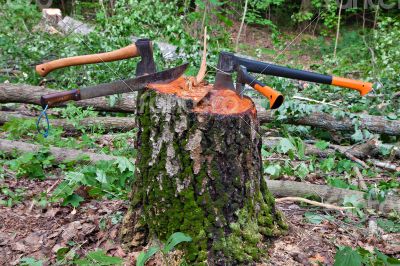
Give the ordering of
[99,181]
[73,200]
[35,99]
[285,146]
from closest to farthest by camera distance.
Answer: [73,200] < [99,181] < [285,146] < [35,99]

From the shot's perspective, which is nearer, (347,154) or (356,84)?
(356,84)

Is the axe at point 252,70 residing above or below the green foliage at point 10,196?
above

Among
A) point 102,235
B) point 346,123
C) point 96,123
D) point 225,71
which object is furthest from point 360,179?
point 96,123

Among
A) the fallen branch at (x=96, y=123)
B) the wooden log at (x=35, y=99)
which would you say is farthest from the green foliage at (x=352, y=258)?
the wooden log at (x=35, y=99)

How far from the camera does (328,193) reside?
3.52m

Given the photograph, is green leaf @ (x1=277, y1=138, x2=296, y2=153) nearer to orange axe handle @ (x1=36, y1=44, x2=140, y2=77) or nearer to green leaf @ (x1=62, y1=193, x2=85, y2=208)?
green leaf @ (x1=62, y1=193, x2=85, y2=208)

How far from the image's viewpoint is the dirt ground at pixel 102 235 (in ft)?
8.95

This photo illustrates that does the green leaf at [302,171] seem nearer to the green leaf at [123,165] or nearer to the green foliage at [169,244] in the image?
the green leaf at [123,165]

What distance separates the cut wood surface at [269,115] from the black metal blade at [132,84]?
2.90 meters

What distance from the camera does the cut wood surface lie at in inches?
209

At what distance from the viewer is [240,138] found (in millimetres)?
2514

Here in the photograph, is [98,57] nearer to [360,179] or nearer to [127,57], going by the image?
[127,57]

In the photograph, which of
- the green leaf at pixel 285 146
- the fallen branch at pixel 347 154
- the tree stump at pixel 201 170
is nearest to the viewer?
the tree stump at pixel 201 170

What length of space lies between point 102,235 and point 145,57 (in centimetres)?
106
